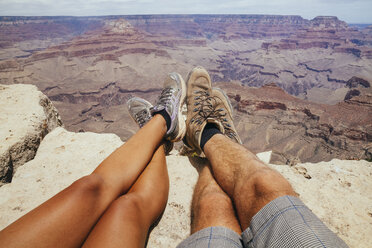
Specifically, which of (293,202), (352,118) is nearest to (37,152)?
(293,202)

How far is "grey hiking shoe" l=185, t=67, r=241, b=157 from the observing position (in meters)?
2.35

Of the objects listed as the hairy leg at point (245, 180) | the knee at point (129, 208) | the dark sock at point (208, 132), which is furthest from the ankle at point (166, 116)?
the knee at point (129, 208)

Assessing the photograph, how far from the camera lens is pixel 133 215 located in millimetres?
1175

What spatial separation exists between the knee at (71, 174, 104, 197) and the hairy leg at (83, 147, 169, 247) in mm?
132

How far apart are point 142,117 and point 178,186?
1170 mm

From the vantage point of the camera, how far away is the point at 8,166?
2031 mm

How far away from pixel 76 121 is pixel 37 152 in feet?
134

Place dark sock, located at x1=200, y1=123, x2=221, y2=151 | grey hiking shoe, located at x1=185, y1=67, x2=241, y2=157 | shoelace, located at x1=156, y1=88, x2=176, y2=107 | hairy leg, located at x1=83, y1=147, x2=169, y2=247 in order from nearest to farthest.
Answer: hairy leg, located at x1=83, y1=147, x2=169, y2=247 < dark sock, located at x1=200, y1=123, x2=221, y2=151 < grey hiking shoe, located at x1=185, y1=67, x2=241, y2=157 < shoelace, located at x1=156, y1=88, x2=176, y2=107

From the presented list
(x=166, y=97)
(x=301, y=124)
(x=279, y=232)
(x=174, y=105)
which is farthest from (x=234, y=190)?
(x=301, y=124)

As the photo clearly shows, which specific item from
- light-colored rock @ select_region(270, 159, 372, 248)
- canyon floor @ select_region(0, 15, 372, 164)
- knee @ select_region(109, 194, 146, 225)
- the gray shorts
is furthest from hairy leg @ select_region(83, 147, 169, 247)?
canyon floor @ select_region(0, 15, 372, 164)

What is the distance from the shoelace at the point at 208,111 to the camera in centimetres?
251

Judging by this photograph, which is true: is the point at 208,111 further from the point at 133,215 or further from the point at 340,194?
the point at 133,215

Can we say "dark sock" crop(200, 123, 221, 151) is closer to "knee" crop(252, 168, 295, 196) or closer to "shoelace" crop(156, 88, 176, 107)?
"shoelace" crop(156, 88, 176, 107)

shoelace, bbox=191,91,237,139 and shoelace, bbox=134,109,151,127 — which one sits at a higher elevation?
shoelace, bbox=191,91,237,139
